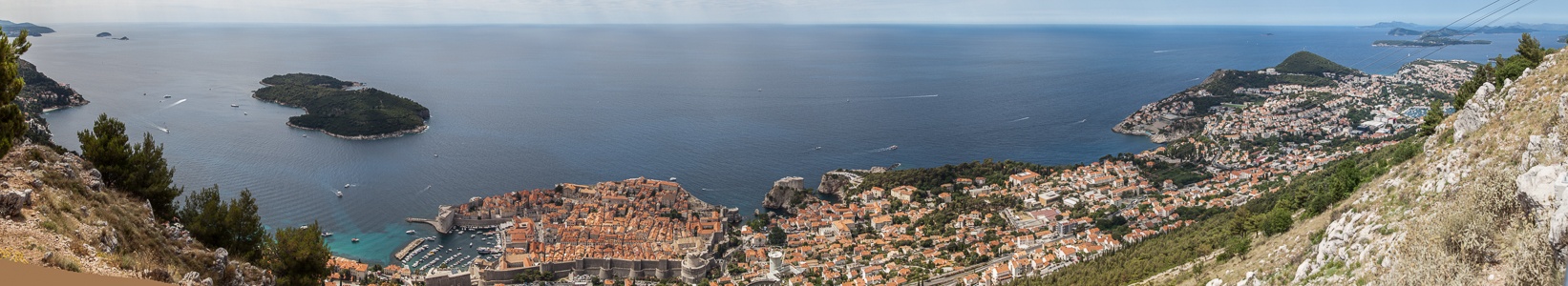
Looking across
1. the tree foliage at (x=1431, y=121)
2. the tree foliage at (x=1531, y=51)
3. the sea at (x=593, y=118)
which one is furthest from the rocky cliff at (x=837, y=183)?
the tree foliage at (x=1531, y=51)

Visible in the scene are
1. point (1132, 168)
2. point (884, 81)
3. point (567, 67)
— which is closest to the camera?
point (1132, 168)

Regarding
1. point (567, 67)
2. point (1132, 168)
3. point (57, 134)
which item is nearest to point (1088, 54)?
point (567, 67)

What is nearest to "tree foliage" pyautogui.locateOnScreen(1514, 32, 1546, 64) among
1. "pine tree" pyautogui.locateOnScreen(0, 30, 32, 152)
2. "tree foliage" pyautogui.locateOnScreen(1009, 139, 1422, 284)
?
"tree foliage" pyautogui.locateOnScreen(1009, 139, 1422, 284)

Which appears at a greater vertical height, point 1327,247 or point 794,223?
point 1327,247

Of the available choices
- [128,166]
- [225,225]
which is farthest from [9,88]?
[225,225]

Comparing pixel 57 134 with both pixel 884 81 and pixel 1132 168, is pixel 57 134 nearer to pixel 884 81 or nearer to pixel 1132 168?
pixel 1132 168

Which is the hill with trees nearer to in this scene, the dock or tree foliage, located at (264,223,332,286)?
tree foliage, located at (264,223,332,286)
